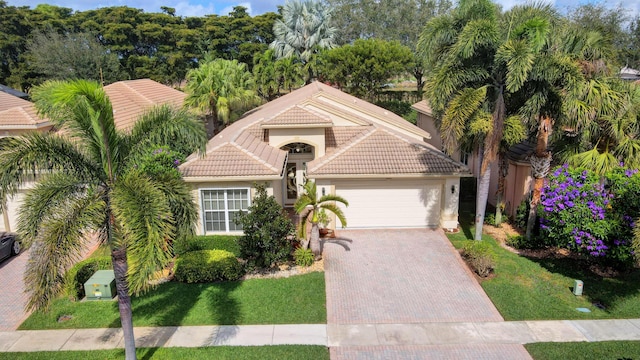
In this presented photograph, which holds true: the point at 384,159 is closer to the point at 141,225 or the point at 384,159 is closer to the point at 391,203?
the point at 391,203

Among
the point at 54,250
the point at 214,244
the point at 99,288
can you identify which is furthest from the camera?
the point at 214,244

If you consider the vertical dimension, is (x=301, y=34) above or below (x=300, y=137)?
above

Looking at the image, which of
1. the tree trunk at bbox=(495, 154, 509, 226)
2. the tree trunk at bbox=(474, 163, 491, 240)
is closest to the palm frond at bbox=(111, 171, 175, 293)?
the tree trunk at bbox=(474, 163, 491, 240)

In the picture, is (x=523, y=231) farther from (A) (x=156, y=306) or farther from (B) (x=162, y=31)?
(B) (x=162, y=31)

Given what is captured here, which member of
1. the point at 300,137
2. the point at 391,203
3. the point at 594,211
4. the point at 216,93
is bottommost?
the point at 391,203

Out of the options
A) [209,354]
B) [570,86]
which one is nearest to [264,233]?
[209,354]

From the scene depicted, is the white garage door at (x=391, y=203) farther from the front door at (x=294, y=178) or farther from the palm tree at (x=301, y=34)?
the palm tree at (x=301, y=34)

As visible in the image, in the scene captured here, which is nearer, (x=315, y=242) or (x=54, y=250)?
(x=54, y=250)
